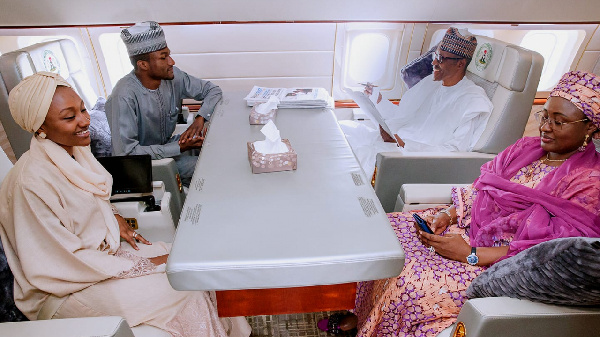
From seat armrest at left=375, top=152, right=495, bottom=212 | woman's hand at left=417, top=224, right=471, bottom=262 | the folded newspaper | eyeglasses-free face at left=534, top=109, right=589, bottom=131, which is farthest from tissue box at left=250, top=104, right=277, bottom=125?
eyeglasses-free face at left=534, top=109, right=589, bottom=131

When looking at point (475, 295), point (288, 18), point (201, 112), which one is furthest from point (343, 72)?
point (475, 295)

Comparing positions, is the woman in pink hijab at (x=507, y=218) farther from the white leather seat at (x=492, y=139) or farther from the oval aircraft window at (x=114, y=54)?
the oval aircraft window at (x=114, y=54)

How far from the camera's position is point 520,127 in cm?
210

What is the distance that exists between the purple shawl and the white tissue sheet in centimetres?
101

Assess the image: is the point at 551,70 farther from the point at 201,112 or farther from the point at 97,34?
the point at 97,34

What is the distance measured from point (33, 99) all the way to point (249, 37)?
7.11 feet

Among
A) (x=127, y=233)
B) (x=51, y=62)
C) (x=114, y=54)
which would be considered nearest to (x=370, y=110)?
(x=127, y=233)

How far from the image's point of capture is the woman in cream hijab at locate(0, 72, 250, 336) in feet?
3.99

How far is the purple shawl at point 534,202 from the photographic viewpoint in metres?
1.33

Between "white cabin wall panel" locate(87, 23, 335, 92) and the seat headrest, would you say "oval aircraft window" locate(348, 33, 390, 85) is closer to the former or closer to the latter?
"white cabin wall panel" locate(87, 23, 335, 92)

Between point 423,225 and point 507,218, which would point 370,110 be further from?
point 507,218

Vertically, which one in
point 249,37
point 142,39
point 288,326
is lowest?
point 288,326

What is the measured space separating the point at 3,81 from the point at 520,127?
336 cm

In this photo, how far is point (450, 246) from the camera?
1.52 m
